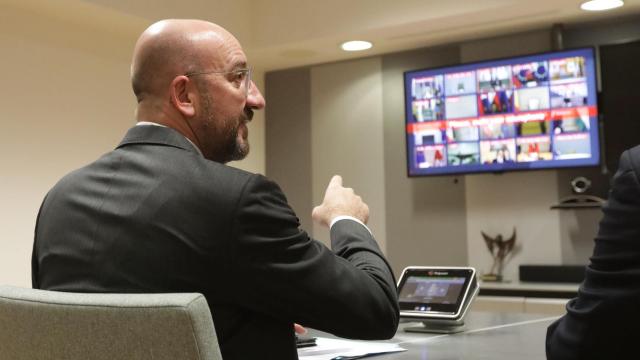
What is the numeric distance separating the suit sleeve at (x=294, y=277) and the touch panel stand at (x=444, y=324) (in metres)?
0.77

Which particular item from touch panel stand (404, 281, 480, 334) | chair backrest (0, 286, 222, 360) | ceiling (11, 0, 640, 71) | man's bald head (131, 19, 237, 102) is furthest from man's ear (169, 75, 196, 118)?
ceiling (11, 0, 640, 71)

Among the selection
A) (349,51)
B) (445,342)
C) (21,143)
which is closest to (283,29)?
(349,51)

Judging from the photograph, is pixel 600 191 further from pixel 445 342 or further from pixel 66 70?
pixel 66 70

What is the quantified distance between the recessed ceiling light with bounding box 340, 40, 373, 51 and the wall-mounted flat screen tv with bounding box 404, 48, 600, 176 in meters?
0.38

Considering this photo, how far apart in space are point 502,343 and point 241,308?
0.83m

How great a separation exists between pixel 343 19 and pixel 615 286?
3.69 metres

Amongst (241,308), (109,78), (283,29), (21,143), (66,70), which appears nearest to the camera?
(241,308)

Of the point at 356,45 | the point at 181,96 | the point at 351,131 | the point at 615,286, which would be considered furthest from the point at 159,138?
the point at 351,131

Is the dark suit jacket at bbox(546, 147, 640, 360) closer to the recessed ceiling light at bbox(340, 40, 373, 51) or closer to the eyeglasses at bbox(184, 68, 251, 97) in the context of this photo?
the eyeglasses at bbox(184, 68, 251, 97)

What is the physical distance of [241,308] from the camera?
1124mm

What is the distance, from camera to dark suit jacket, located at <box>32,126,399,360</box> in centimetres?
108

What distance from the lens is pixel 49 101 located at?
13.1ft

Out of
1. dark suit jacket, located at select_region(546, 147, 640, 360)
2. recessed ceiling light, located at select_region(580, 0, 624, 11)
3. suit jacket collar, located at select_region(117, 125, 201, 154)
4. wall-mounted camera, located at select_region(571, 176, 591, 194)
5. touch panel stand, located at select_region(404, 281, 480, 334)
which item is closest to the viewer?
dark suit jacket, located at select_region(546, 147, 640, 360)

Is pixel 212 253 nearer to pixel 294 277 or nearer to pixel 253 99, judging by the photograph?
pixel 294 277
